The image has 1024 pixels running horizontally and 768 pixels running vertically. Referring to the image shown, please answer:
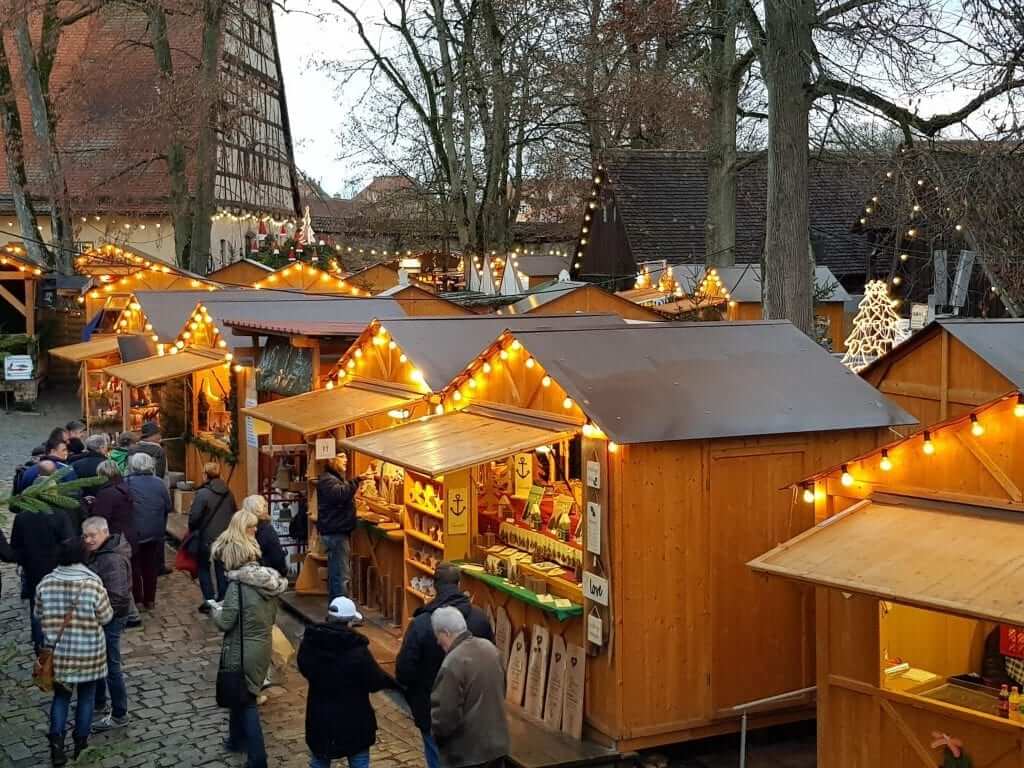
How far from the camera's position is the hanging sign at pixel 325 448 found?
11.4m

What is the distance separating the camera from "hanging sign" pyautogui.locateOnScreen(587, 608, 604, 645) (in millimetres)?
7977

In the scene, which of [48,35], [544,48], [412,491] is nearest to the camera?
[412,491]

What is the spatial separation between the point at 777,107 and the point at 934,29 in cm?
240

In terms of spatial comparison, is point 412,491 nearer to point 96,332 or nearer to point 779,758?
point 779,758

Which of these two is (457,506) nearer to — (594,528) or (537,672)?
(537,672)

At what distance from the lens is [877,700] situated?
6.88m

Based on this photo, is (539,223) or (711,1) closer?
(711,1)

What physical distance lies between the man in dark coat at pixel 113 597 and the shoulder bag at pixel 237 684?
146 centimetres

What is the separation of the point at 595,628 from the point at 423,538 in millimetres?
2757

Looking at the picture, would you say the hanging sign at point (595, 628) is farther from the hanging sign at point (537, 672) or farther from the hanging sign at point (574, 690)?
the hanging sign at point (537, 672)

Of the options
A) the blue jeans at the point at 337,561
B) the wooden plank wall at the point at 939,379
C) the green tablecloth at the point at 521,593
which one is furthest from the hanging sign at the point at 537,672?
the wooden plank wall at the point at 939,379

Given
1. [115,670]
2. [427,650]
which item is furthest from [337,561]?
[427,650]

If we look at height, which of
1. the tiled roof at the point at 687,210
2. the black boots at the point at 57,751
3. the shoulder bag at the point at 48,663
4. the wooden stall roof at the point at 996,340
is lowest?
the black boots at the point at 57,751

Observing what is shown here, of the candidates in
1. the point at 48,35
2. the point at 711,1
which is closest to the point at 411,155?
the point at 48,35
